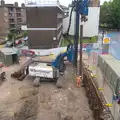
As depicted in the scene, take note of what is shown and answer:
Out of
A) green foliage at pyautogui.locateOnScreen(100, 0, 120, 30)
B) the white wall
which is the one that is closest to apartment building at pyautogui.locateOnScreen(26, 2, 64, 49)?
the white wall

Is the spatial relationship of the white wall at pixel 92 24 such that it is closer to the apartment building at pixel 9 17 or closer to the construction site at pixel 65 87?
the apartment building at pixel 9 17

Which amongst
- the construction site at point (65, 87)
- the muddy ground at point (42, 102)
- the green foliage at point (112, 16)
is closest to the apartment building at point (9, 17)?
the construction site at point (65, 87)

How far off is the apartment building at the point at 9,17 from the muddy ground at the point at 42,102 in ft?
110

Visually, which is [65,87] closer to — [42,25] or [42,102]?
[42,102]

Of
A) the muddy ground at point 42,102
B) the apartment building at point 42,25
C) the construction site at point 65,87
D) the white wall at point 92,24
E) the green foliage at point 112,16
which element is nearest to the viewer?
the construction site at point 65,87

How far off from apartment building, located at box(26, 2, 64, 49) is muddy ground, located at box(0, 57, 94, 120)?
10.8 m

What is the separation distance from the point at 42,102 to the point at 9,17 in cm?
4332

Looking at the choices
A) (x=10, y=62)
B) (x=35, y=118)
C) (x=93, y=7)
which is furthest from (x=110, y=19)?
(x=35, y=118)

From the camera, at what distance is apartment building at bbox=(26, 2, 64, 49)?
21925 millimetres

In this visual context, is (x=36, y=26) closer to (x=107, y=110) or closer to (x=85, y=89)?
(x=85, y=89)

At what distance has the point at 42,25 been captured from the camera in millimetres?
22719

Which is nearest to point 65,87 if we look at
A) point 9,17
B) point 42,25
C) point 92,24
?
point 42,25

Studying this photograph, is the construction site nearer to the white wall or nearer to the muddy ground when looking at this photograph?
the muddy ground

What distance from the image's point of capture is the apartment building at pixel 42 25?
2192cm
